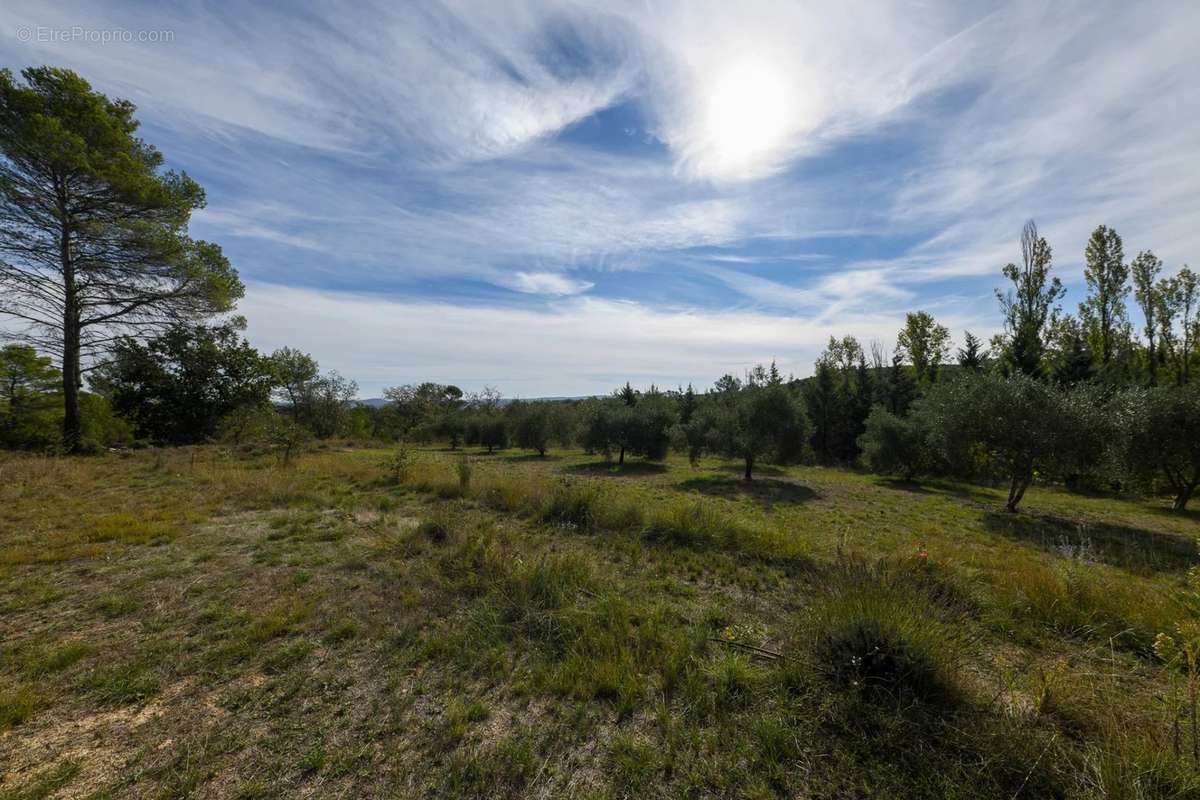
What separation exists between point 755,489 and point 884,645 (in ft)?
45.5

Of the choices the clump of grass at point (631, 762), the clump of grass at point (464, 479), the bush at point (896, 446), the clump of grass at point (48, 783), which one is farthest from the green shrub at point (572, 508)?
the bush at point (896, 446)

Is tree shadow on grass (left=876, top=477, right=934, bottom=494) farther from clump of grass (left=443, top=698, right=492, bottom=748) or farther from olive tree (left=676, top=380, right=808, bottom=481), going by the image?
clump of grass (left=443, top=698, right=492, bottom=748)

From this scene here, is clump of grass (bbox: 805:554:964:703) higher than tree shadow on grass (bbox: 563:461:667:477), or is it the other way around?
clump of grass (bbox: 805:554:964:703)

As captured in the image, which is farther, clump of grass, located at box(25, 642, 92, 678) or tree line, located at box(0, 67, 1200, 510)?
tree line, located at box(0, 67, 1200, 510)

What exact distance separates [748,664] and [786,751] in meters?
0.84

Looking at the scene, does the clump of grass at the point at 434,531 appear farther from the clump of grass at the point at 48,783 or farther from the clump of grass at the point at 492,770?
the clump of grass at the point at 492,770

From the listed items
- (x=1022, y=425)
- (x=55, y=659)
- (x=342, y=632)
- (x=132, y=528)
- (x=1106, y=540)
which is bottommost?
(x=1106, y=540)

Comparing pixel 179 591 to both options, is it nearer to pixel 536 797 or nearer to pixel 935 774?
pixel 536 797

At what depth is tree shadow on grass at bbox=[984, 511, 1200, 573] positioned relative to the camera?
24.1 feet

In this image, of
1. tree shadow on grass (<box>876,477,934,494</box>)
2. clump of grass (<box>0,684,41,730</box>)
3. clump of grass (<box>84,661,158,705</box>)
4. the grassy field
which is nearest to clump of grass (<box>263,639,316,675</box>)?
the grassy field

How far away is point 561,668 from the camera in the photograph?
3338mm

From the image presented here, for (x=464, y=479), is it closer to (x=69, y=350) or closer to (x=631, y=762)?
(x=631, y=762)

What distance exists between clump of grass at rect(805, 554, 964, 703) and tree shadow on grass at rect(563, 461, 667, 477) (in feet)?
55.4

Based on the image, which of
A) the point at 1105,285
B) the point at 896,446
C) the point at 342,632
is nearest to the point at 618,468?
the point at 896,446
